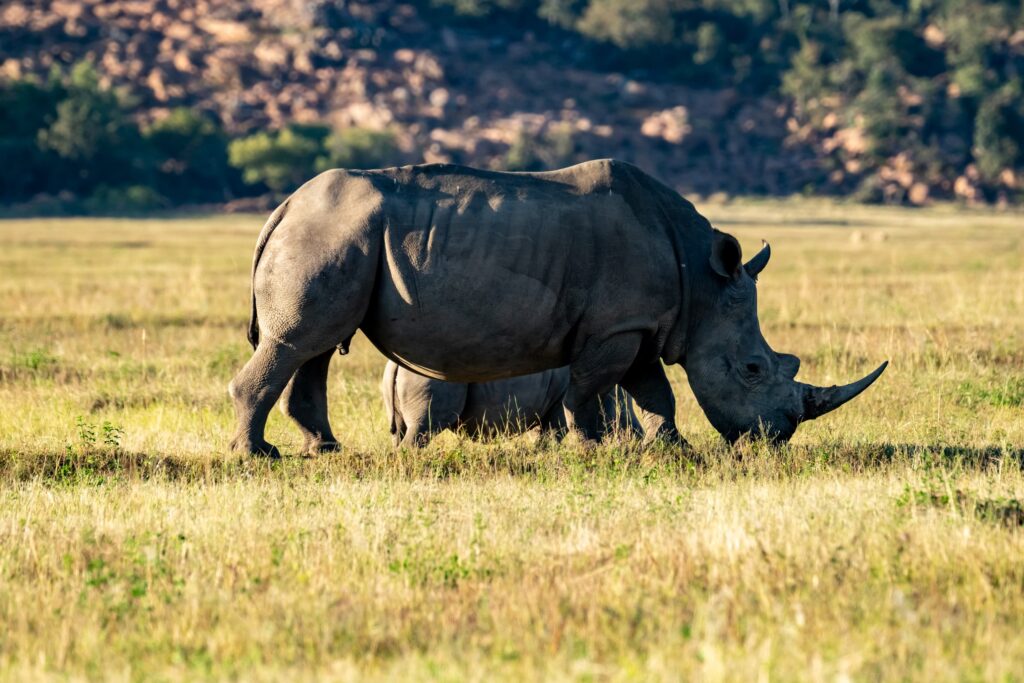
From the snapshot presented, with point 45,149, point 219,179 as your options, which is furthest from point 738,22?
point 45,149

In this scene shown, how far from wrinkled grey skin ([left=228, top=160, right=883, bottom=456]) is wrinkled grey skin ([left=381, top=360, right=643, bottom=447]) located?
0.73m

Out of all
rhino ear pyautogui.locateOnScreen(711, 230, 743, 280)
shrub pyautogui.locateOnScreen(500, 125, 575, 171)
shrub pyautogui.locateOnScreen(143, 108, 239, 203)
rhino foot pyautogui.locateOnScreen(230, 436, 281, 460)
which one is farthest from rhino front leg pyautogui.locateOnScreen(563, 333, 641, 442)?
shrub pyautogui.locateOnScreen(500, 125, 575, 171)

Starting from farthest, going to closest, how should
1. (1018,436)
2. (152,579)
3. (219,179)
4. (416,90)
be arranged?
(416,90) → (219,179) → (1018,436) → (152,579)

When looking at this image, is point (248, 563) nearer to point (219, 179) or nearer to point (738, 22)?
point (219, 179)

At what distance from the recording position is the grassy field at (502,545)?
558 cm

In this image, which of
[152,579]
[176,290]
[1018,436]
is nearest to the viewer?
[152,579]

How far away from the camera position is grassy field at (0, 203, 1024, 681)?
5.58 meters

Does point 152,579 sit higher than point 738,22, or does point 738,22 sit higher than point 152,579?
point 738,22

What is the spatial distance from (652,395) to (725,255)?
45.1 inches

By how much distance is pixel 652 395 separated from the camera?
10344mm

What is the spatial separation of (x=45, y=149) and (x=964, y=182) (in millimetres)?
65876

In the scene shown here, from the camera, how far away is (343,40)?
133 m

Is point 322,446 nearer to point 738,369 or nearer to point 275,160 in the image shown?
point 738,369

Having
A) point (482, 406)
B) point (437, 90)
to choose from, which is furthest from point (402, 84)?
point (482, 406)
